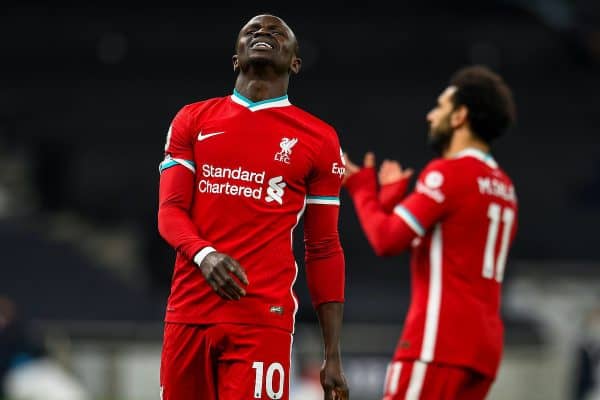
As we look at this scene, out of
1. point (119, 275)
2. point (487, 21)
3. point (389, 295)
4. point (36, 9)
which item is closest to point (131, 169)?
point (119, 275)

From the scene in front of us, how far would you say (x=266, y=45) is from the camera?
3.97 m

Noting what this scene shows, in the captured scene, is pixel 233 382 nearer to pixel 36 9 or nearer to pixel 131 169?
pixel 131 169

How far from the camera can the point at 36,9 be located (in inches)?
705

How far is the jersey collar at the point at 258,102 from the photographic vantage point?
4.04 meters

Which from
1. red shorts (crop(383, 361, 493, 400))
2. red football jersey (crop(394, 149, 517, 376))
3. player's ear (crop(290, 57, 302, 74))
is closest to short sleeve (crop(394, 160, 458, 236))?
red football jersey (crop(394, 149, 517, 376))

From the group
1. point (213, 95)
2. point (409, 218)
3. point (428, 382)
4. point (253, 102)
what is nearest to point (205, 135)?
point (253, 102)

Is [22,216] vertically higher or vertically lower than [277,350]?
Result: higher

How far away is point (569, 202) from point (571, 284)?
1.98 meters

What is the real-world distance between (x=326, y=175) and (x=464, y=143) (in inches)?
54.4

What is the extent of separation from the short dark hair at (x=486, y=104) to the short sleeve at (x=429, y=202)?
336 mm

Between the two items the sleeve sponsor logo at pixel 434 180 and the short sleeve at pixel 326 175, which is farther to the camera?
the sleeve sponsor logo at pixel 434 180

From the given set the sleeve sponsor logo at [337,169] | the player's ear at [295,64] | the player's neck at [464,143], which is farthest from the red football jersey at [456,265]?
the player's ear at [295,64]

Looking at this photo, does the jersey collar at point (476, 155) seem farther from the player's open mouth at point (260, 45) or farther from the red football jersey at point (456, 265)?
the player's open mouth at point (260, 45)

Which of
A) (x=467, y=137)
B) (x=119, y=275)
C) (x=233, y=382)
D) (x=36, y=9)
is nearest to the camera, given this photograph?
(x=233, y=382)
